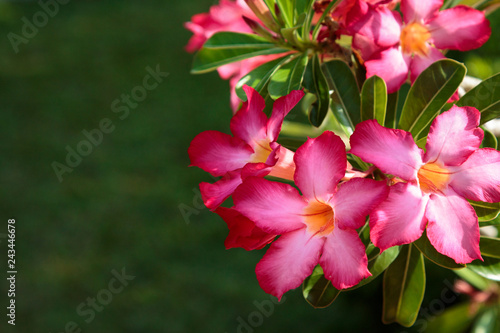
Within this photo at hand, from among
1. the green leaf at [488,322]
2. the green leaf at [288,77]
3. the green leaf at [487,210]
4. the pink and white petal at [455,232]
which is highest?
the green leaf at [288,77]

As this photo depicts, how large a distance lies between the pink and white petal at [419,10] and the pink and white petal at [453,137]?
222mm

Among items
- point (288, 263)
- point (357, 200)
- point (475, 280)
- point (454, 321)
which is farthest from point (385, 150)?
point (454, 321)

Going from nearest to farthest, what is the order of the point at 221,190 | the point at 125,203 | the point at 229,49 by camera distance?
the point at 221,190 < the point at 229,49 < the point at 125,203

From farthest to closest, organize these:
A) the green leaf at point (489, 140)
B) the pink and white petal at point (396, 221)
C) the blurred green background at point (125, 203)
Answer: the blurred green background at point (125, 203) → the green leaf at point (489, 140) → the pink and white petal at point (396, 221)

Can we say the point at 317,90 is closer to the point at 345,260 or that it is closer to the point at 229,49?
the point at 229,49

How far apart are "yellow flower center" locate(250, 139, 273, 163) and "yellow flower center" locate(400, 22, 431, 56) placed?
0.29 m

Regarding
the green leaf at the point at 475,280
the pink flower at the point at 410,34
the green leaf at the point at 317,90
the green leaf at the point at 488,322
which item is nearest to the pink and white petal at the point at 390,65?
the pink flower at the point at 410,34

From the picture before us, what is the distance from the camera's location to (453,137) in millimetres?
670

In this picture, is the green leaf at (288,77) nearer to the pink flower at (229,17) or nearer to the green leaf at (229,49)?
the green leaf at (229,49)

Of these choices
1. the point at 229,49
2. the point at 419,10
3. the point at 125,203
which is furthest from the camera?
the point at 125,203

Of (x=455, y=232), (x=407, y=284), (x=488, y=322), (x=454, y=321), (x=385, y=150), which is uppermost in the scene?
(x=385, y=150)

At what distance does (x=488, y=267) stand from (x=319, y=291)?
28 centimetres

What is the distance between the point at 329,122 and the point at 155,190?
81.6 inches

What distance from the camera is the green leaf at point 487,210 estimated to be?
2.49 feet
